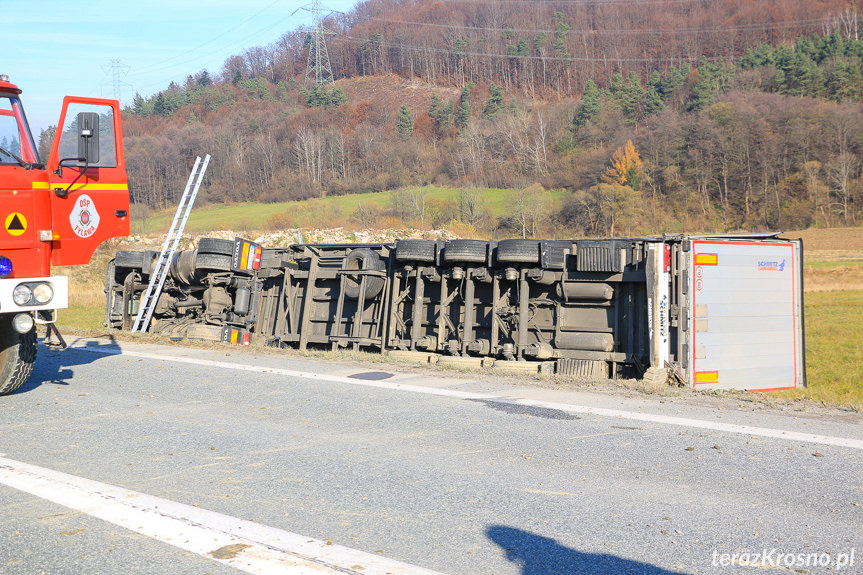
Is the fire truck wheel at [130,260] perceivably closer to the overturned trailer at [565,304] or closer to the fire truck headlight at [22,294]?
the overturned trailer at [565,304]

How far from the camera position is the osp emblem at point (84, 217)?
881cm

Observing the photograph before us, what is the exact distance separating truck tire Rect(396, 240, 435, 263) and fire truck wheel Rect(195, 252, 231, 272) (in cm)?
428

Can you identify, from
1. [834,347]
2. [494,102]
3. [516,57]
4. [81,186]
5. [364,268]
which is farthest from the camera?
[516,57]

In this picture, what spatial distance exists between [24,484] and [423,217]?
213 feet

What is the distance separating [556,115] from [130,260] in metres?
94.0

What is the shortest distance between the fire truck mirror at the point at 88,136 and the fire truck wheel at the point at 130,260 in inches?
408

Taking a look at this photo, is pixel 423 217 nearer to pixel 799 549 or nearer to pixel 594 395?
pixel 594 395

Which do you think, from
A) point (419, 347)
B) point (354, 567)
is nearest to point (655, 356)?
point (419, 347)

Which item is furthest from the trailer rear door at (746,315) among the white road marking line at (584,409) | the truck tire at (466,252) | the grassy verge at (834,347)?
the white road marking line at (584,409)

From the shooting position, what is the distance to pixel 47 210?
27.7ft

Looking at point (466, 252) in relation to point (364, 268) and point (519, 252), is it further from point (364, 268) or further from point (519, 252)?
point (364, 268)

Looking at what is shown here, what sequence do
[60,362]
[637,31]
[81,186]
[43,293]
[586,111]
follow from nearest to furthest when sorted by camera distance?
1. [43,293]
2. [81,186]
3. [60,362]
4. [586,111]
5. [637,31]

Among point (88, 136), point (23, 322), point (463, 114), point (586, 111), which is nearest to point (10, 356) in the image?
point (23, 322)

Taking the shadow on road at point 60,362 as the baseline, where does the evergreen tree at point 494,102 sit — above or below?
above
